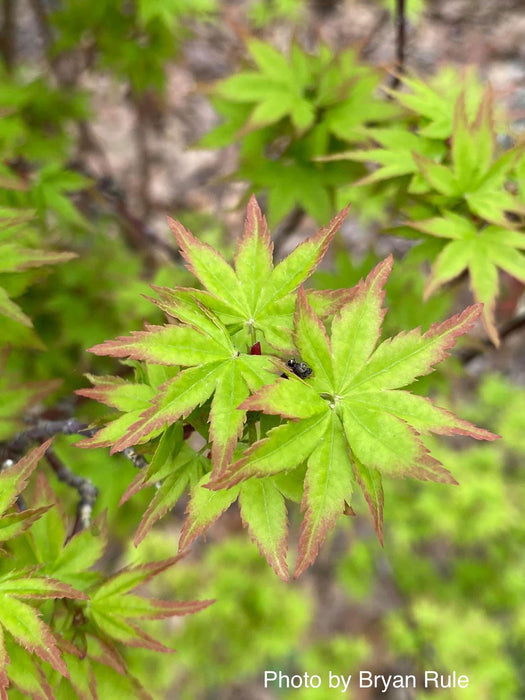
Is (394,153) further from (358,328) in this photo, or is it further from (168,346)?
(168,346)

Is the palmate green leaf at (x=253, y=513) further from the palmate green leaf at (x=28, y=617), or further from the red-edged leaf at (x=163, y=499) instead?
the palmate green leaf at (x=28, y=617)

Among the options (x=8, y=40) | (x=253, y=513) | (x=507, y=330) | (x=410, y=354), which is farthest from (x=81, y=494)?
(x=8, y=40)

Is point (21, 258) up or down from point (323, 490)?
up

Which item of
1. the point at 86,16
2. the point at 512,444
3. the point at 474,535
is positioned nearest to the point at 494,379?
the point at 512,444

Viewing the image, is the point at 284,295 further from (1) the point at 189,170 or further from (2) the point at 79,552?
(1) the point at 189,170

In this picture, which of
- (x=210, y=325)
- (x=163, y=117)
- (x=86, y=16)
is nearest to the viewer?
(x=210, y=325)

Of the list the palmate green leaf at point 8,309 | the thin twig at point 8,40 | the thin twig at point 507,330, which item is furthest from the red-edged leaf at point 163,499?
the thin twig at point 8,40
